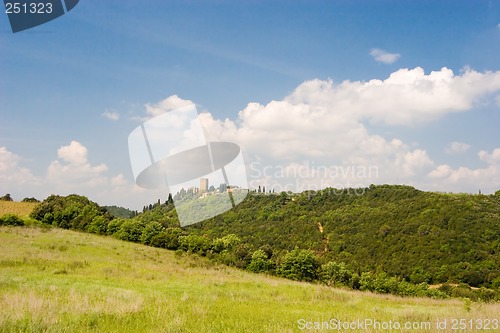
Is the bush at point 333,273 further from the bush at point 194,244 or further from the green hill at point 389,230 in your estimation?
the green hill at point 389,230

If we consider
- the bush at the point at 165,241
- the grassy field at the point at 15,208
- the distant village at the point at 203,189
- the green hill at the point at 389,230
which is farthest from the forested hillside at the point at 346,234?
the distant village at the point at 203,189

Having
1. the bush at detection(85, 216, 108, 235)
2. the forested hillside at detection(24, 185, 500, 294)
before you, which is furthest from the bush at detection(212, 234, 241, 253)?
the bush at detection(85, 216, 108, 235)

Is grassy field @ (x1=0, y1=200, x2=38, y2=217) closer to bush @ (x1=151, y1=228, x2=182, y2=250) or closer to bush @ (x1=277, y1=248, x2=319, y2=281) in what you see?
bush @ (x1=151, y1=228, x2=182, y2=250)

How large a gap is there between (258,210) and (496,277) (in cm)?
8751

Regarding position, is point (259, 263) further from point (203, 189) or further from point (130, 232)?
point (203, 189)

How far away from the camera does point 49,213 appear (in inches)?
2376

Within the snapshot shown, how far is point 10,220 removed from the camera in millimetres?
49344

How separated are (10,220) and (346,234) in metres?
90.3

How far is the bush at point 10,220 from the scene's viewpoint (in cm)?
4855

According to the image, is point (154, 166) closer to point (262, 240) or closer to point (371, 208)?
point (262, 240)

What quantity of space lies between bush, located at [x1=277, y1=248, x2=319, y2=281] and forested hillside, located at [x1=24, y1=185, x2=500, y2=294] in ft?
0.53

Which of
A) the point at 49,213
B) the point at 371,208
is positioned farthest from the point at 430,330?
the point at 371,208

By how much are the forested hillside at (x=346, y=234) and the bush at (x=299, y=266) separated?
16 centimetres

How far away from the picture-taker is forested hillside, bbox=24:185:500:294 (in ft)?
189
